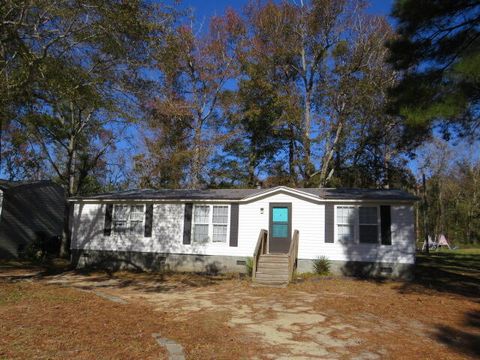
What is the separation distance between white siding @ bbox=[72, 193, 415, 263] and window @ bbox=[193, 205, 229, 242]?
244 mm

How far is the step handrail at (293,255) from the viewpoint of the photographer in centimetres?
1252

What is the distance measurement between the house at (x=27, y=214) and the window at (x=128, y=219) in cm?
658

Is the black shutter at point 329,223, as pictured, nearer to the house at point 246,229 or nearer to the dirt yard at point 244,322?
the house at point 246,229

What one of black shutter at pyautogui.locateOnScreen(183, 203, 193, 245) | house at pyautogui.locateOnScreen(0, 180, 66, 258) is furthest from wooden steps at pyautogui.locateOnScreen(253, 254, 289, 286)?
house at pyautogui.locateOnScreen(0, 180, 66, 258)

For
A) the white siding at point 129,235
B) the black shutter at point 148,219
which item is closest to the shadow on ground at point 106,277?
the white siding at point 129,235

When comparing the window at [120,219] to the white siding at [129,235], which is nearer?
the white siding at [129,235]

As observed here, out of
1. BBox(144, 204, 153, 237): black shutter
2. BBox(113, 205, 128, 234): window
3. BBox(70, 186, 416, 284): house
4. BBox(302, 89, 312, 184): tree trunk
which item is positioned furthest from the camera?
BBox(302, 89, 312, 184): tree trunk

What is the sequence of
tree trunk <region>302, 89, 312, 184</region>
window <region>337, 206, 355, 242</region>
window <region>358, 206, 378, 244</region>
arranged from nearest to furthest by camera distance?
1. window <region>358, 206, 378, 244</region>
2. window <region>337, 206, 355, 242</region>
3. tree trunk <region>302, 89, 312, 184</region>

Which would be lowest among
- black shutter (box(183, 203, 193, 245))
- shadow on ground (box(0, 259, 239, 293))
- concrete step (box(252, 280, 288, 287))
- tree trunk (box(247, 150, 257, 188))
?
shadow on ground (box(0, 259, 239, 293))

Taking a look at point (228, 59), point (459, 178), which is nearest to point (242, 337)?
point (228, 59)

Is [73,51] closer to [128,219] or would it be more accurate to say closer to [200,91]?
[128,219]

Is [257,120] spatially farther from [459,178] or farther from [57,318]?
[459,178]

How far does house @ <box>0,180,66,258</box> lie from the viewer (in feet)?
61.2

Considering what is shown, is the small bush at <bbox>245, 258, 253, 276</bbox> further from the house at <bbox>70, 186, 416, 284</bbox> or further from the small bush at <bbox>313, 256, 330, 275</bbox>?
the small bush at <bbox>313, 256, 330, 275</bbox>
